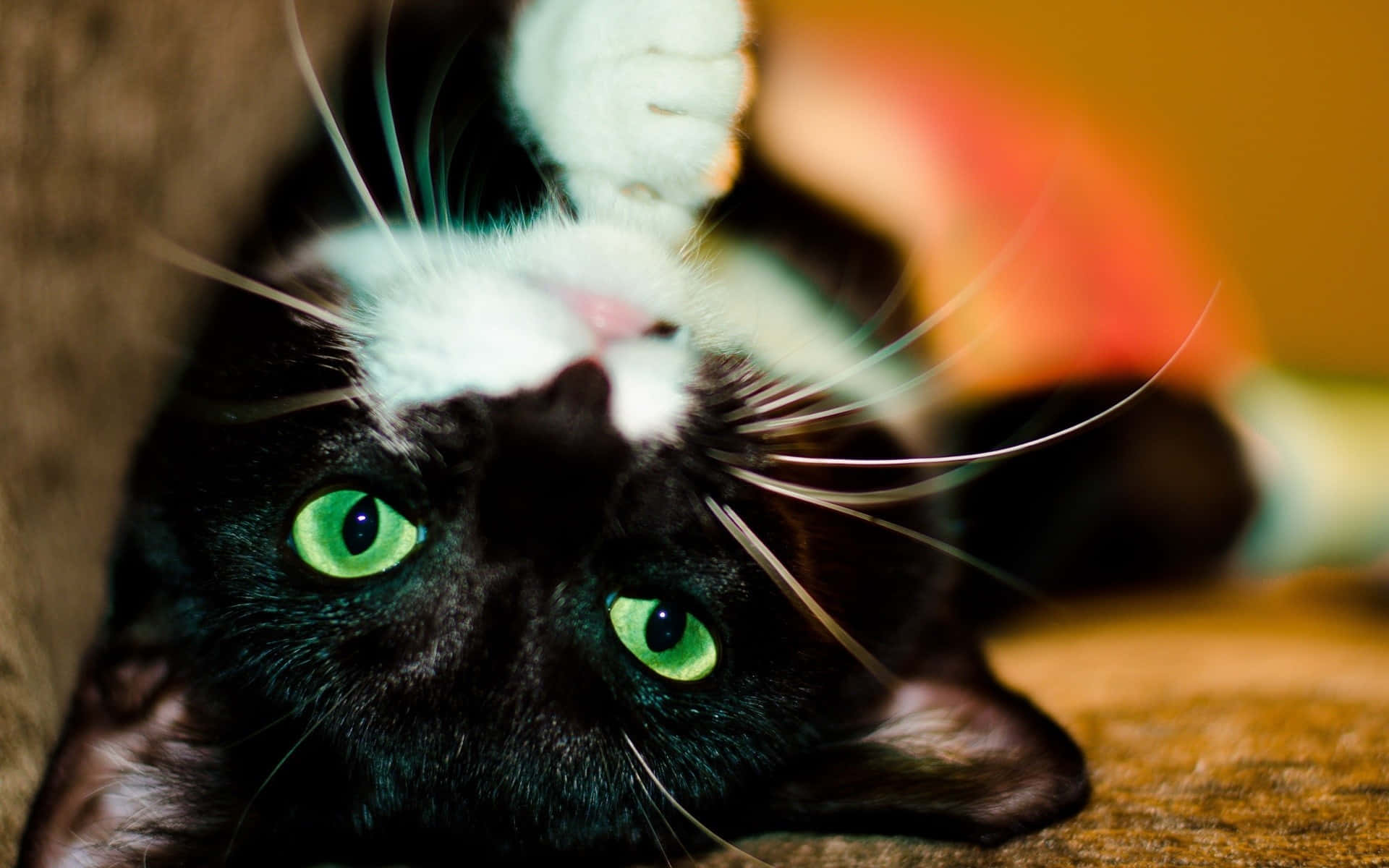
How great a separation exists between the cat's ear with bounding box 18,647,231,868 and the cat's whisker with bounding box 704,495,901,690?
0.45m

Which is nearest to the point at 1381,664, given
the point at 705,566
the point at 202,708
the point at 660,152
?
the point at 705,566

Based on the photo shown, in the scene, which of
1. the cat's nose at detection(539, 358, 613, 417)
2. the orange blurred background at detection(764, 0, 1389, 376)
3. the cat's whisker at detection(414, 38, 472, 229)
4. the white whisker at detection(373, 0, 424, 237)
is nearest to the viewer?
the cat's nose at detection(539, 358, 613, 417)

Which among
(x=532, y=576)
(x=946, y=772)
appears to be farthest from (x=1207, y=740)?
(x=532, y=576)

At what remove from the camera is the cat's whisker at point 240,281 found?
2.45 ft

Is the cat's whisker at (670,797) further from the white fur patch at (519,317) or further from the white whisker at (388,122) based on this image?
the white whisker at (388,122)

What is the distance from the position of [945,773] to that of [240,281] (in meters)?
0.70

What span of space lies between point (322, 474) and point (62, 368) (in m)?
0.38

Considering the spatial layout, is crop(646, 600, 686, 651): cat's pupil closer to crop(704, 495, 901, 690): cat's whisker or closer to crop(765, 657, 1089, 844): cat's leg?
crop(704, 495, 901, 690): cat's whisker

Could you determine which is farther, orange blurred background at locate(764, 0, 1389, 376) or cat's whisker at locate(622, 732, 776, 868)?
orange blurred background at locate(764, 0, 1389, 376)

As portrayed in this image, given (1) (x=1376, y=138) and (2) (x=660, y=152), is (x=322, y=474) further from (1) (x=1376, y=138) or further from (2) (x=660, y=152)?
(1) (x=1376, y=138)

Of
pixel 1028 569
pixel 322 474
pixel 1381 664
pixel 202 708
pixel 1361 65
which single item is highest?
pixel 1361 65

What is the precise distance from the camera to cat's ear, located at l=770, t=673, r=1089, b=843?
29.0 inches

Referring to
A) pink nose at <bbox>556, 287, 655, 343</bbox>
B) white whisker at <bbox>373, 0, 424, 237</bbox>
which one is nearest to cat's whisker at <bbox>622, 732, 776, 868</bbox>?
pink nose at <bbox>556, 287, 655, 343</bbox>

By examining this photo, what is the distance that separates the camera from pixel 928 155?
142cm
